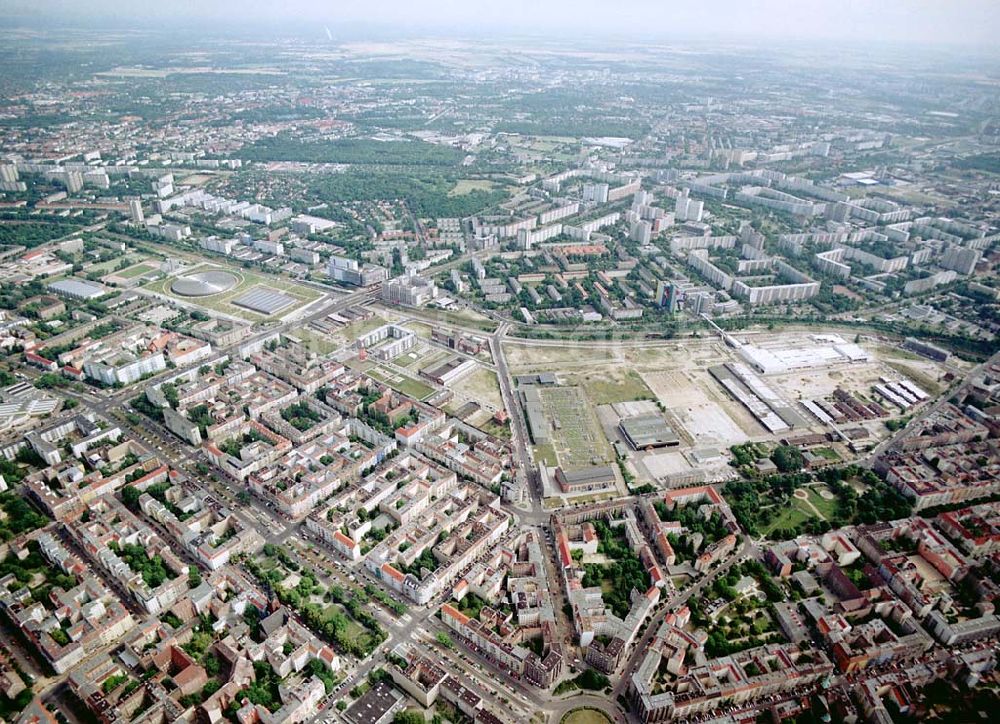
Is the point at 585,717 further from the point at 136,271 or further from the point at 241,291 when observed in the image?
the point at 136,271

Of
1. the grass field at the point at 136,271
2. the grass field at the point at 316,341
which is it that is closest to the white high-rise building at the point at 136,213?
the grass field at the point at 136,271

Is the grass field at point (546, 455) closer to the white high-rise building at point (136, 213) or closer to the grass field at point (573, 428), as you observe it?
the grass field at point (573, 428)

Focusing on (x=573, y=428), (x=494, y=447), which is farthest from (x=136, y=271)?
(x=573, y=428)

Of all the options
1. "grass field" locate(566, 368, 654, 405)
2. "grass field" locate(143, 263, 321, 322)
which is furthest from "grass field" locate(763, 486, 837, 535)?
"grass field" locate(143, 263, 321, 322)

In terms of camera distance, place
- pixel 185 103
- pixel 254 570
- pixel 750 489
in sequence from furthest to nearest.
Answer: pixel 185 103 < pixel 750 489 < pixel 254 570

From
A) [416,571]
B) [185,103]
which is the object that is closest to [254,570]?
[416,571]

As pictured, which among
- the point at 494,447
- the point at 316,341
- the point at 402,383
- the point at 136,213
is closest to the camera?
the point at 494,447

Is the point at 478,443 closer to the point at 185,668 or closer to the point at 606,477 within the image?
the point at 606,477
